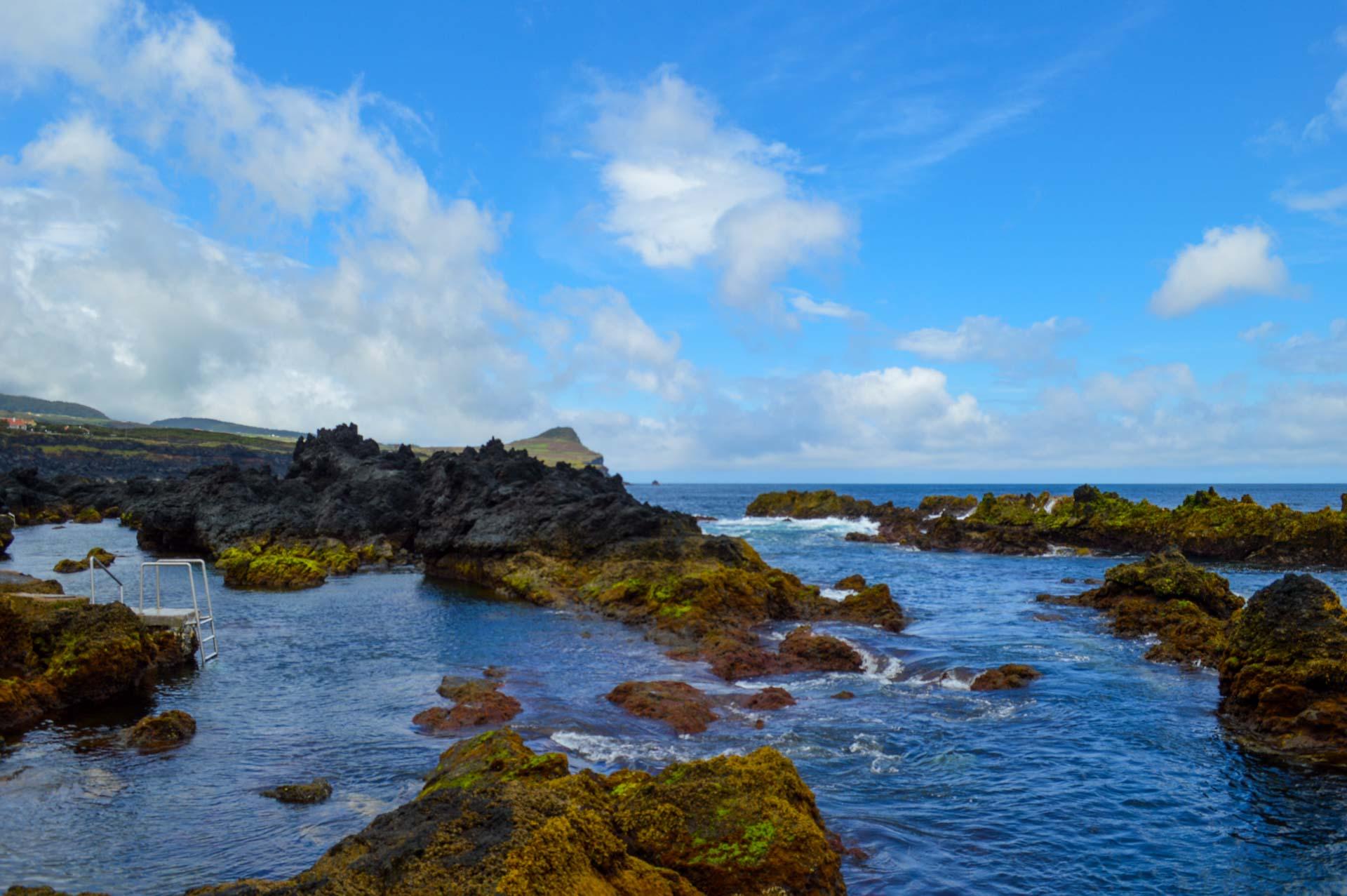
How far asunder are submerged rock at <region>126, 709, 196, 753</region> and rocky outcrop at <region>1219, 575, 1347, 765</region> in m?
21.9

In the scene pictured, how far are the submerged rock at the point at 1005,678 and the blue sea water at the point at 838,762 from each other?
418 mm

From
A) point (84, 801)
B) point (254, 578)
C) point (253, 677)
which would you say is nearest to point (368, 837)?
point (84, 801)

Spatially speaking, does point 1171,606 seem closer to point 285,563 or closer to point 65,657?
point 65,657

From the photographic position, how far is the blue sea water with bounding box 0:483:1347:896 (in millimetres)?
10930

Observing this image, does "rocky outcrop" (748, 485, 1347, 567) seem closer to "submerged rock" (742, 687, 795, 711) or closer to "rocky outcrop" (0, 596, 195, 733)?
"submerged rock" (742, 687, 795, 711)

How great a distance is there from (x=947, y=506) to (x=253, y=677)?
71.5 m

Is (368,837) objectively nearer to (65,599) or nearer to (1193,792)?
(1193,792)

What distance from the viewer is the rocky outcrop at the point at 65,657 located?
1741 centimetres

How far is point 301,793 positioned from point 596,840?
26.3 feet

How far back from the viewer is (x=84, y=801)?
41.9 feet

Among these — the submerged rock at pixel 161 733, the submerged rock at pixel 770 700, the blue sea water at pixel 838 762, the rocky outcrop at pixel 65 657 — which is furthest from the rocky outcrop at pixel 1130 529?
the rocky outcrop at pixel 65 657

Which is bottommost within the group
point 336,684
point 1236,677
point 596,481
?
point 336,684

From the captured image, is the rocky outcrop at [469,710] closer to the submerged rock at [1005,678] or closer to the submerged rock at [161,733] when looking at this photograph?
the submerged rock at [161,733]

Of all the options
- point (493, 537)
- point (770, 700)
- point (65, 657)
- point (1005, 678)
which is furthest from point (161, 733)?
point (493, 537)
